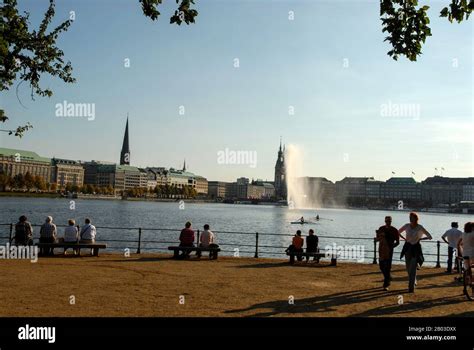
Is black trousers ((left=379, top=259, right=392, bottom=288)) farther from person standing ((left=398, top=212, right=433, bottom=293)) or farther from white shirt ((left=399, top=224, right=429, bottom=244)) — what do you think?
white shirt ((left=399, top=224, right=429, bottom=244))

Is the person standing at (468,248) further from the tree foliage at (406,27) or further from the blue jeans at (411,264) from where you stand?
the tree foliage at (406,27)

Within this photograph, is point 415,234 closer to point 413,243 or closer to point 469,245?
point 413,243

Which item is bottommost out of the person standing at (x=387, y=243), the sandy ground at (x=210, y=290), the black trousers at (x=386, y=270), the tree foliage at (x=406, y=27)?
the sandy ground at (x=210, y=290)

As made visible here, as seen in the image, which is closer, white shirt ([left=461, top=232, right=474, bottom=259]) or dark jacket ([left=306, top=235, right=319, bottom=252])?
white shirt ([left=461, top=232, right=474, bottom=259])

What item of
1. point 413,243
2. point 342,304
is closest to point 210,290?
point 342,304

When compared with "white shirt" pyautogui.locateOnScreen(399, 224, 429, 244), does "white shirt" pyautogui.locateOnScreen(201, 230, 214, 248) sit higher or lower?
lower

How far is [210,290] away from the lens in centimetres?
1289

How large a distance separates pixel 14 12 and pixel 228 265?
10.7 m

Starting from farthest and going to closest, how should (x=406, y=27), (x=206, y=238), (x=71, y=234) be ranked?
(x=206, y=238)
(x=71, y=234)
(x=406, y=27)

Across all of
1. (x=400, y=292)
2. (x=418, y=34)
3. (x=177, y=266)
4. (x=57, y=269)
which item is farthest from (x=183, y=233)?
(x=418, y=34)

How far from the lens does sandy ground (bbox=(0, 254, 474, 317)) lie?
1057 cm

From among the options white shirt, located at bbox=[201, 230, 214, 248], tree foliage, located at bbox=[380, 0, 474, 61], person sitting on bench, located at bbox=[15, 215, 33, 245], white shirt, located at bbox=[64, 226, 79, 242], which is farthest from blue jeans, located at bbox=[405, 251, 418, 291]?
person sitting on bench, located at bbox=[15, 215, 33, 245]

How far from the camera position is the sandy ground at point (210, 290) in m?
10.6

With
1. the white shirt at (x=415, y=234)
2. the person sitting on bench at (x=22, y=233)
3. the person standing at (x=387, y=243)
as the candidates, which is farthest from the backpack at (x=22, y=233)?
the white shirt at (x=415, y=234)
